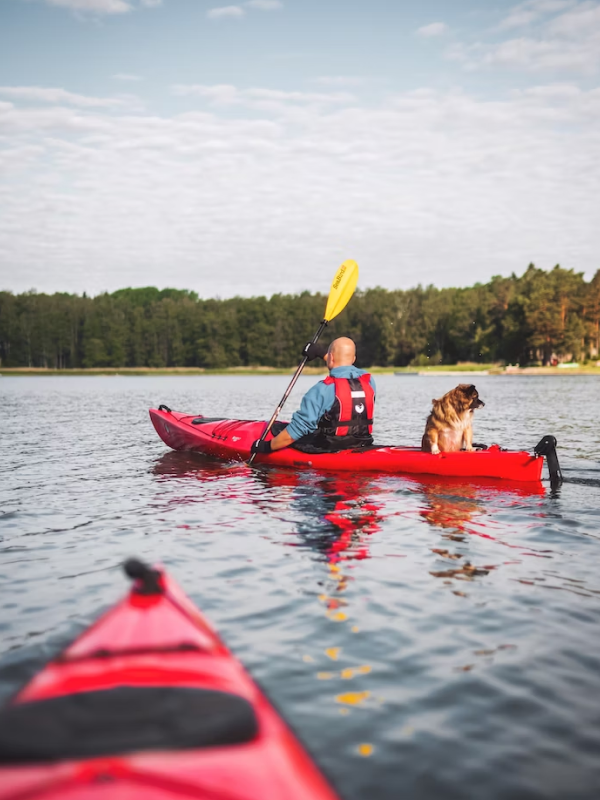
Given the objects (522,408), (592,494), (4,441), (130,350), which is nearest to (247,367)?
(130,350)

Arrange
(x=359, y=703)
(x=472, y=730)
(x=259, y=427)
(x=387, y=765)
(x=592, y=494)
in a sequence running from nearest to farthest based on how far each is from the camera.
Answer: (x=387, y=765), (x=472, y=730), (x=359, y=703), (x=592, y=494), (x=259, y=427)

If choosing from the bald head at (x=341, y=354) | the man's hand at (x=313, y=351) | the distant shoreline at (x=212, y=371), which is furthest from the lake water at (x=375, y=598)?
the distant shoreline at (x=212, y=371)

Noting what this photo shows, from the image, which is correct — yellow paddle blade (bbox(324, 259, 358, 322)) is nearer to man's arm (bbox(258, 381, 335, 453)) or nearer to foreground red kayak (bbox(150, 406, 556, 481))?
foreground red kayak (bbox(150, 406, 556, 481))

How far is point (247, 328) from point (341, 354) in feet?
329

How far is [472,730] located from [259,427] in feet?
24.0

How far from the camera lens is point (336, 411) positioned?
332 inches

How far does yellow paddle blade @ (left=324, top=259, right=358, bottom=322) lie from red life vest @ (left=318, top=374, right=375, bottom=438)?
2.28 metres

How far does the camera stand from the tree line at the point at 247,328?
89062 millimetres

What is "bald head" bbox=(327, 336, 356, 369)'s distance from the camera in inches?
321

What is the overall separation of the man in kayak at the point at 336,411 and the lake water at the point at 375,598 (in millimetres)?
484

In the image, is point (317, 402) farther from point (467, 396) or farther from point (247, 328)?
point (247, 328)

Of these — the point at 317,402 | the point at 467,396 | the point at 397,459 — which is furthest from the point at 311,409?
the point at 467,396

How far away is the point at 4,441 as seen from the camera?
13.9 meters

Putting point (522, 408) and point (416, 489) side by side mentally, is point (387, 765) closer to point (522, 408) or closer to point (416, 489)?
point (416, 489)
